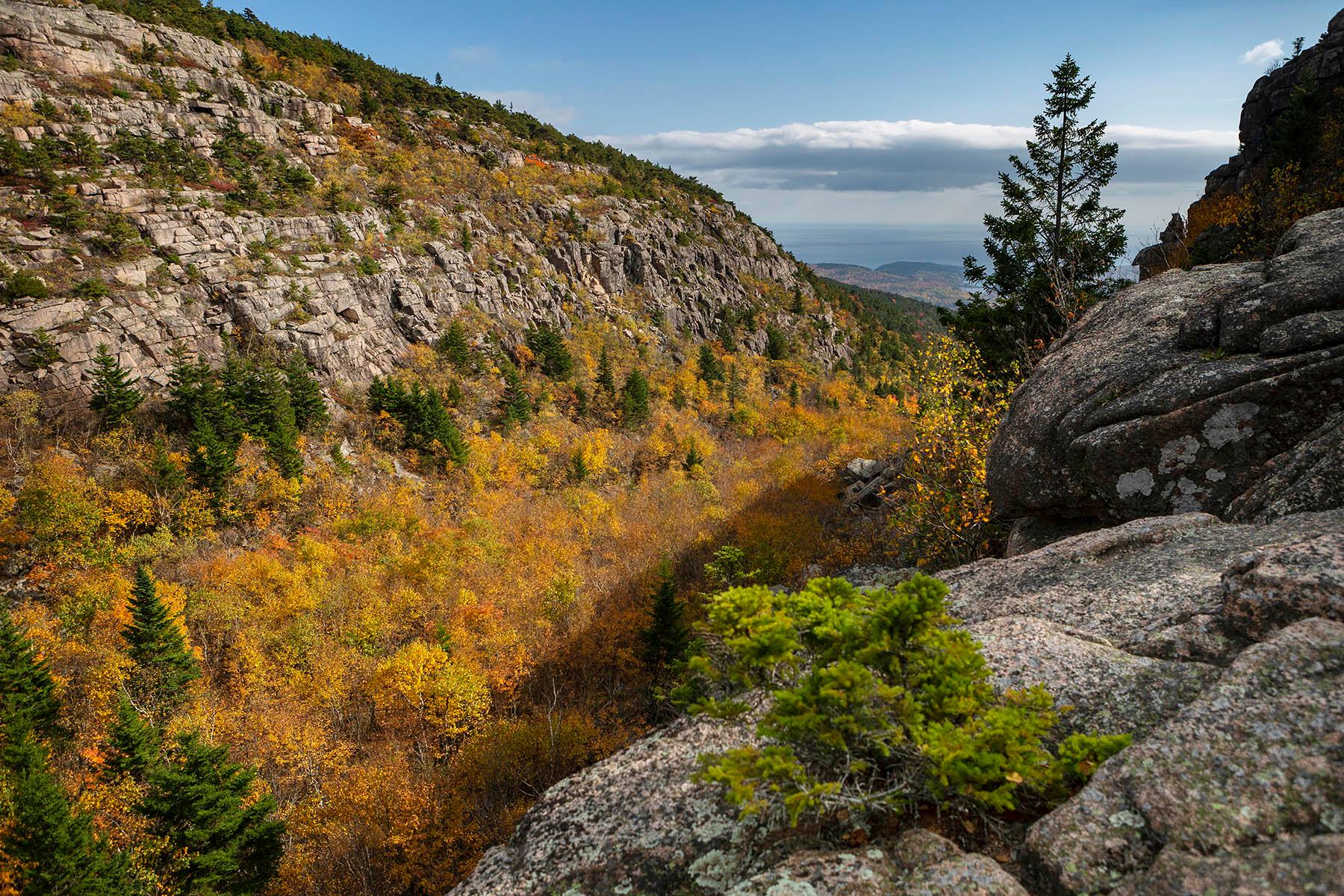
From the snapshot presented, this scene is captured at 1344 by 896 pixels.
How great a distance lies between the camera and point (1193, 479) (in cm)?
972

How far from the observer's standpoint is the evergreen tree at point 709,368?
95.0 meters

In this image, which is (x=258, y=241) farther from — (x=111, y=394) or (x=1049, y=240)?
(x=1049, y=240)

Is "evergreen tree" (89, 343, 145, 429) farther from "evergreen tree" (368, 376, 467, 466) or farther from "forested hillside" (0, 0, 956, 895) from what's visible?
"evergreen tree" (368, 376, 467, 466)

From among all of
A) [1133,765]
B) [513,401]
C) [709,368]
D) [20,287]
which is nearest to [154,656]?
[20,287]

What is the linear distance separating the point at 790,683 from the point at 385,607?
43141 mm

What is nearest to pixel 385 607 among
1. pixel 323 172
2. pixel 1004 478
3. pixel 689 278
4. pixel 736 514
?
pixel 736 514

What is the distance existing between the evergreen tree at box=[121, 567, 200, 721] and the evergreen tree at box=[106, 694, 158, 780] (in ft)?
21.9

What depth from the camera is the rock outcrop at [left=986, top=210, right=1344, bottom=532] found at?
8633mm

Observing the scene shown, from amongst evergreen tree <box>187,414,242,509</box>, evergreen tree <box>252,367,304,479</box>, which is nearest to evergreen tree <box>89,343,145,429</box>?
evergreen tree <box>187,414,242,509</box>

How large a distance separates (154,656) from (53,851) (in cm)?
1352

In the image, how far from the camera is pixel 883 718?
4.65 metres

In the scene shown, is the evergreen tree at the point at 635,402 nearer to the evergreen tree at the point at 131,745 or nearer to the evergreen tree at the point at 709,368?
the evergreen tree at the point at 709,368

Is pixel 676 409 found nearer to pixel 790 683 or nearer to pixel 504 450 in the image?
pixel 504 450

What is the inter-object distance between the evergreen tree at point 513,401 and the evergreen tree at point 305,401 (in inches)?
746
